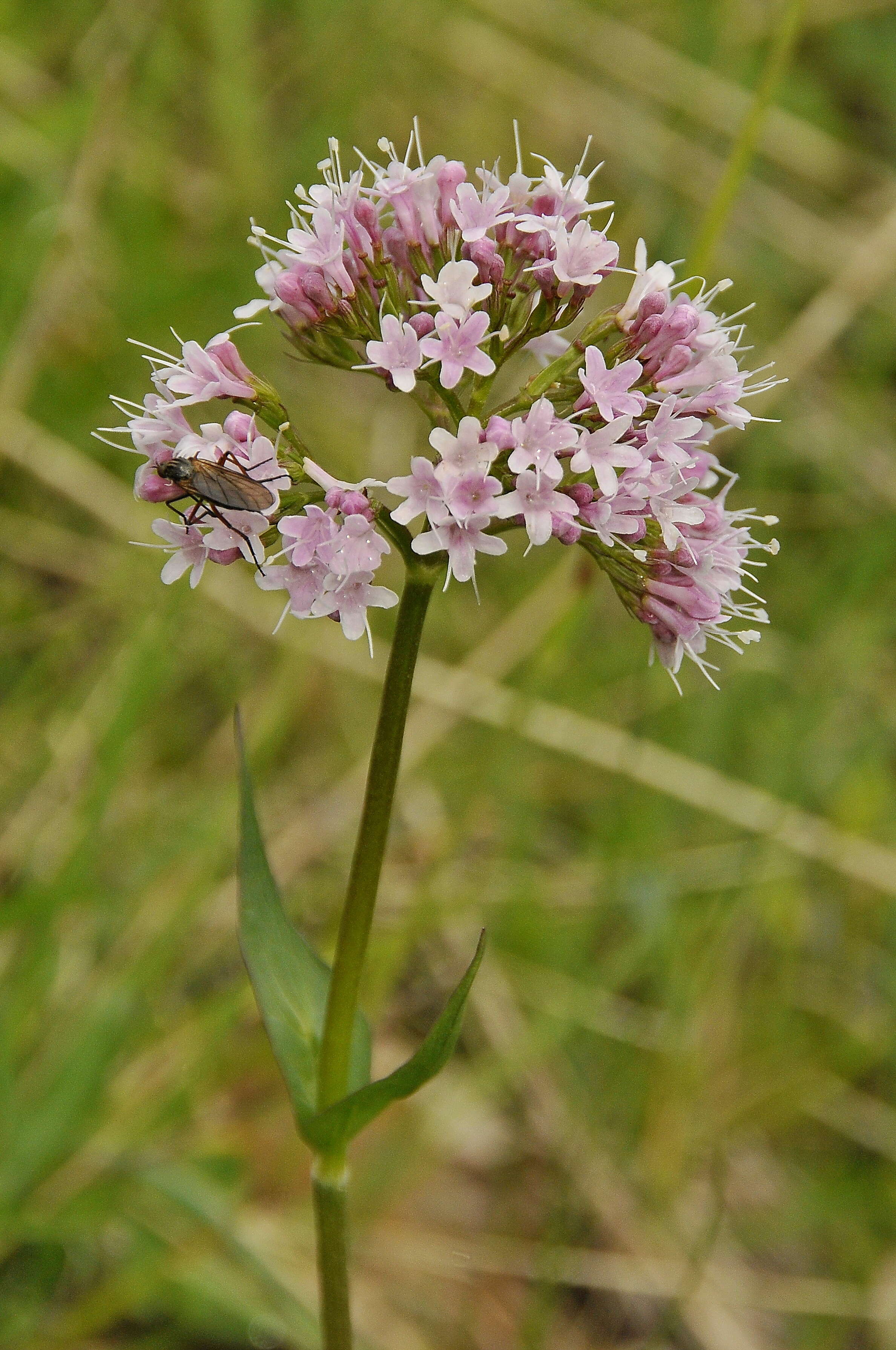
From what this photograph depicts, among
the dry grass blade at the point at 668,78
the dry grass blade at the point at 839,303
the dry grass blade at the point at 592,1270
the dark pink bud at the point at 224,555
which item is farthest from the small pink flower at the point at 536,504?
the dry grass blade at the point at 668,78

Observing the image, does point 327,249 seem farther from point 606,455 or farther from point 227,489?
point 606,455

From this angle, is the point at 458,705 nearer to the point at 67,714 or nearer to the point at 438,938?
the point at 438,938

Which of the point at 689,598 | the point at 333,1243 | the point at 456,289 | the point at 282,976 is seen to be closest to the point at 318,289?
the point at 456,289

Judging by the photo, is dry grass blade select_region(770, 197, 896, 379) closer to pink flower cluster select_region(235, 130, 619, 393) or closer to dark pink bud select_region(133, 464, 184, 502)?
pink flower cluster select_region(235, 130, 619, 393)

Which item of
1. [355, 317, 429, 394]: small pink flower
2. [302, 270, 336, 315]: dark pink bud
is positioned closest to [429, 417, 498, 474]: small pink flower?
[355, 317, 429, 394]: small pink flower

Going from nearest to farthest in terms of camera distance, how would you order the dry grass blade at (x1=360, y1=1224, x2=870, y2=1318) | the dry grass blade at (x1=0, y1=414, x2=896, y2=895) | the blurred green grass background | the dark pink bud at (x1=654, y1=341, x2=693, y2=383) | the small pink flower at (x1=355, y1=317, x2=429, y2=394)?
the small pink flower at (x1=355, y1=317, x2=429, y2=394) → the dark pink bud at (x1=654, y1=341, x2=693, y2=383) → the blurred green grass background → the dry grass blade at (x1=360, y1=1224, x2=870, y2=1318) → the dry grass blade at (x1=0, y1=414, x2=896, y2=895)

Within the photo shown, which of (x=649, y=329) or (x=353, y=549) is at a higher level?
(x=649, y=329)

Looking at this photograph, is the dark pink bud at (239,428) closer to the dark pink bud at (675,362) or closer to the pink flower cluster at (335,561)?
the pink flower cluster at (335,561)
